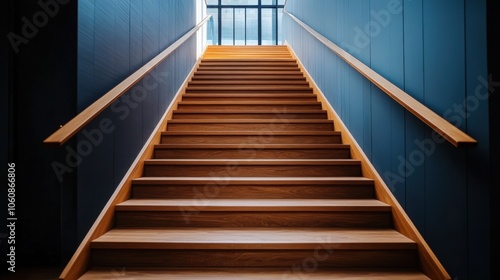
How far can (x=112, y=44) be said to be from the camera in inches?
88.7

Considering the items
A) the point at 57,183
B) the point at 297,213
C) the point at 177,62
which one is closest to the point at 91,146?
the point at 57,183

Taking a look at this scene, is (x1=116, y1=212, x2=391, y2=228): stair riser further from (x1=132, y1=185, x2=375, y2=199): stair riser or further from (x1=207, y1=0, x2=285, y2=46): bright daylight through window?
(x1=207, y1=0, x2=285, y2=46): bright daylight through window

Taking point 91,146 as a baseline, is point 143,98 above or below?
above

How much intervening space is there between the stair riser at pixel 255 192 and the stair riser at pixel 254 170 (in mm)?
243

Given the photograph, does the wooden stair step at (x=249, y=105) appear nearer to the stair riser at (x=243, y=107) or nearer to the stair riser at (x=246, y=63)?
the stair riser at (x=243, y=107)

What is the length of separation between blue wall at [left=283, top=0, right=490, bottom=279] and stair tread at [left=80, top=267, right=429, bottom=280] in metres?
0.25

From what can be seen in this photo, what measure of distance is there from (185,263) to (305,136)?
1.65 m

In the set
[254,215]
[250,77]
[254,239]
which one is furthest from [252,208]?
[250,77]

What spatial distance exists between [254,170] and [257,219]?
58 centimetres

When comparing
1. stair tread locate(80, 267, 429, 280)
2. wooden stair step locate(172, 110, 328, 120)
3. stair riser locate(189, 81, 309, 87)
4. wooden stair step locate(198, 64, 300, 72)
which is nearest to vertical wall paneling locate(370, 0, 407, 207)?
stair tread locate(80, 267, 429, 280)

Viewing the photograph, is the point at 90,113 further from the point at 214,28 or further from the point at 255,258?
the point at 214,28

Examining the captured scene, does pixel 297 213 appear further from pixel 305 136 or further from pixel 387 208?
pixel 305 136

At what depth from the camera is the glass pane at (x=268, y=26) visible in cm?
1021

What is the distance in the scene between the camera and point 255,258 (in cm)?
193
